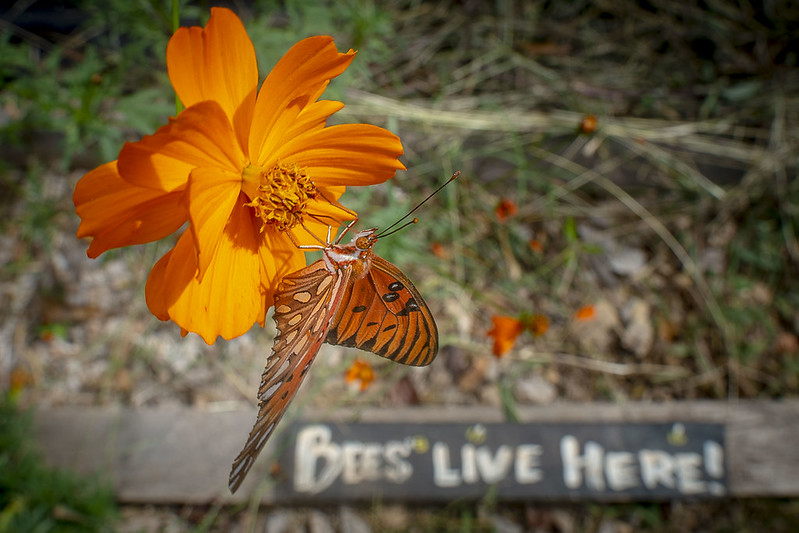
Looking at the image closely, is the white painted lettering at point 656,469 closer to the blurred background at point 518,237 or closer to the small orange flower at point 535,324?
the blurred background at point 518,237

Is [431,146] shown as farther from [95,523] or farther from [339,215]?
[95,523]

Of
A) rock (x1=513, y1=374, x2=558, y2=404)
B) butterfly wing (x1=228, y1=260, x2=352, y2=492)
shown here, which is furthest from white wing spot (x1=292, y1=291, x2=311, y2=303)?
rock (x1=513, y1=374, x2=558, y2=404)

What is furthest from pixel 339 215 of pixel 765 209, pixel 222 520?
pixel 765 209

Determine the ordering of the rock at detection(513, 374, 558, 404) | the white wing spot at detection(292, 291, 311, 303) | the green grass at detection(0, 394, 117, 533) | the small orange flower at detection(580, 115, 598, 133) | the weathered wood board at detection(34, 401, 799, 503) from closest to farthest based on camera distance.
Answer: the white wing spot at detection(292, 291, 311, 303), the small orange flower at detection(580, 115, 598, 133), the green grass at detection(0, 394, 117, 533), the weathered wood board at detection(34, 401, 799, 503), the rock at detection(513, 374, 558, 404)

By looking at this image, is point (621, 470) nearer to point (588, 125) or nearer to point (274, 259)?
point (588, 125)

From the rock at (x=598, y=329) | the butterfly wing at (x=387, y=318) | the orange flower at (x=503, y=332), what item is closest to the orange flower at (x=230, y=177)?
the butterfly wing at (x=387, y=318)

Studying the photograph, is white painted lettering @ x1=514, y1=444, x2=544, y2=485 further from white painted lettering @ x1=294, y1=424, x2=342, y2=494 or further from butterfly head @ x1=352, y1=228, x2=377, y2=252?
butterfly head @ x1=352, y1=228, x2=377, y2=252

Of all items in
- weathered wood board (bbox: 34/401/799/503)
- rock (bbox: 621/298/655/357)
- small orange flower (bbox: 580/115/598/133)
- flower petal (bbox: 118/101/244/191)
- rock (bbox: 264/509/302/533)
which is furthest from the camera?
rock (bbox: 621/298/655/357)
